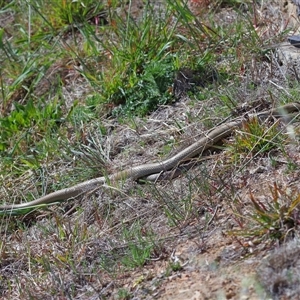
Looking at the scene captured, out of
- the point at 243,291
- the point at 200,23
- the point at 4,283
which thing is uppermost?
the point at 200,23

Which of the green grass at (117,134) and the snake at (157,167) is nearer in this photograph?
the green grass at (117,134)

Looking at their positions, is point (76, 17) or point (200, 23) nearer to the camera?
point (200, 23)

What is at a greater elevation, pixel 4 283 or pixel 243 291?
pixel 243 291

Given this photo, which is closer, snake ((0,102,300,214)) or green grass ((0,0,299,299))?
green grass ((0,0,299,299))

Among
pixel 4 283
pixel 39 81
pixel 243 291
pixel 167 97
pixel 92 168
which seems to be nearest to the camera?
pixel 243 291

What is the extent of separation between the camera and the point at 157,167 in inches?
211

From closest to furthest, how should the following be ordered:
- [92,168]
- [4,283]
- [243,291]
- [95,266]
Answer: [243,291]
[95,266]
[4,283]
[92,168]

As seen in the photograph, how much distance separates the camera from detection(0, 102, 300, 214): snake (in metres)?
5.16

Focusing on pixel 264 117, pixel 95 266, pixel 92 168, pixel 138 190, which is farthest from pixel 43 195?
pixel 264 117

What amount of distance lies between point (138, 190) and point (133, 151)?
1.88 ft

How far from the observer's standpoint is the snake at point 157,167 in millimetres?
5164

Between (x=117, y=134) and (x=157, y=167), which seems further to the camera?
(x=117, y=134)

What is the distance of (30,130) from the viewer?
20.5ft

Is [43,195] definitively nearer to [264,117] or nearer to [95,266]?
[95,266]
